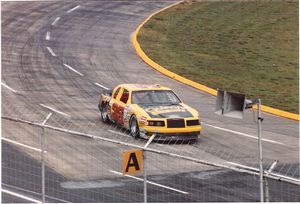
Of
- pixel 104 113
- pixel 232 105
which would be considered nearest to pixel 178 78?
pixel 104 113

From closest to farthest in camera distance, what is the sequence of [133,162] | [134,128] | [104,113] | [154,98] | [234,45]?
[133,162] → [134,128] → [154,98] → [104,113] → [234,45]

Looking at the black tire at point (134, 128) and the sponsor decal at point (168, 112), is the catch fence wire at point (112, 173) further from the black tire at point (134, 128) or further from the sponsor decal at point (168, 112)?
the sponsor decal at point (168, 112)

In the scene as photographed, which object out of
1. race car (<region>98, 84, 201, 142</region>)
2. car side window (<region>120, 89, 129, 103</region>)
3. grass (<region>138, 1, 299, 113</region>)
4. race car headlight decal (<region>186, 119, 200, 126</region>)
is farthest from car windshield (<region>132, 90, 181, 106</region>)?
grass (<region>138, 1, 299, 113</region>)

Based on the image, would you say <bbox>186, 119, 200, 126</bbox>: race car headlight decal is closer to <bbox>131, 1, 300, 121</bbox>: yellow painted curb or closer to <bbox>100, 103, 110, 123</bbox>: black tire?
<bbox>100, 103, 110, 123</bbox>: black tire

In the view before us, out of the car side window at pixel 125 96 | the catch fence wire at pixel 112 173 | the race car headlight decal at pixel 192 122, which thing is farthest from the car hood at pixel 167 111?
the car side window at pixel 125 96

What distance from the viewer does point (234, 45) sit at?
122 ft

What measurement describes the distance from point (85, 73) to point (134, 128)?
10.2m

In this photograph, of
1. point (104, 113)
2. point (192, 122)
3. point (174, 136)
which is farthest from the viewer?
point (104, 113)

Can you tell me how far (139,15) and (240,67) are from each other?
37.6 ft

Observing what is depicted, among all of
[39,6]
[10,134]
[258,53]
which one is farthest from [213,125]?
[39,6]

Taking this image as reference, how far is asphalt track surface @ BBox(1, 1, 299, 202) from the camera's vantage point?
2094cm

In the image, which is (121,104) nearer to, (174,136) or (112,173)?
(174,136)

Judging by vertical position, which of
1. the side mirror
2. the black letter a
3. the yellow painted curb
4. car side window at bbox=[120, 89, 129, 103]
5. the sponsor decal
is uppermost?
the side mirror

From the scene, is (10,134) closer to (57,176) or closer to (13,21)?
(57,176)
